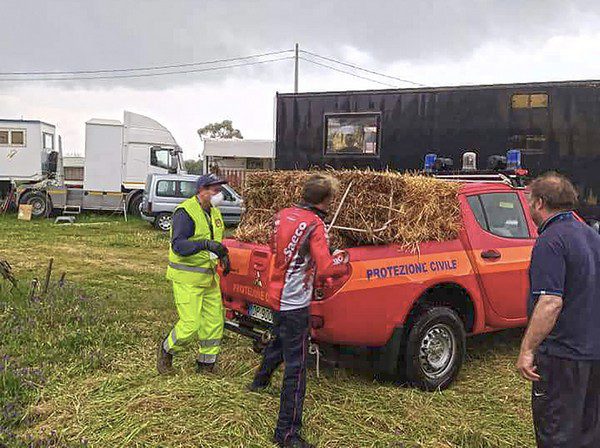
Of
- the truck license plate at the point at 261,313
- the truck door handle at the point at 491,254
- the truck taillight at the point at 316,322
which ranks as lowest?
the truck license plate at the point at 261,313

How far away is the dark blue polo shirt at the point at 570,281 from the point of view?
116 inches

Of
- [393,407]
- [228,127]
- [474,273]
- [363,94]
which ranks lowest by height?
[393,407]

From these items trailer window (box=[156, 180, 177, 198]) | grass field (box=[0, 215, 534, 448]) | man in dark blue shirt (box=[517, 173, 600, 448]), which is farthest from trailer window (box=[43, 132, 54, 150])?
man in dark blue shirt (box=[517, 173, 600, 448])

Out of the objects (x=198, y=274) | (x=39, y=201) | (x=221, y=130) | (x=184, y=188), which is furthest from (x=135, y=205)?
(x=221, y=130)

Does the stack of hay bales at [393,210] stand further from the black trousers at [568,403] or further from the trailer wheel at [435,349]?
the black trousers at [568,403]

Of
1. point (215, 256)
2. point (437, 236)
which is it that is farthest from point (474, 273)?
point (215, 256)

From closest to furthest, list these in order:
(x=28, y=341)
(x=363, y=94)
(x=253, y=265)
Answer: (x=253, y=265) → (x=28, y=341) → (x=363, y=94)

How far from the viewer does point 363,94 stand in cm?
929

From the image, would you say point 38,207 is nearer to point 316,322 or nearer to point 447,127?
point 447,127

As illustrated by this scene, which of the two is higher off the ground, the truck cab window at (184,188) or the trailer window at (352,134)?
the trailer window at (352,134)

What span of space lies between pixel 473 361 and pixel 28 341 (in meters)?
4.09

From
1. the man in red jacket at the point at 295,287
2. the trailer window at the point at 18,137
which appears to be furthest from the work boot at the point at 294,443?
the trailer window at the point at 18,137

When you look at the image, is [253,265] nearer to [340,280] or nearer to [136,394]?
[340,280]

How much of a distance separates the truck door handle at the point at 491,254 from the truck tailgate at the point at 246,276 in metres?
1.83
